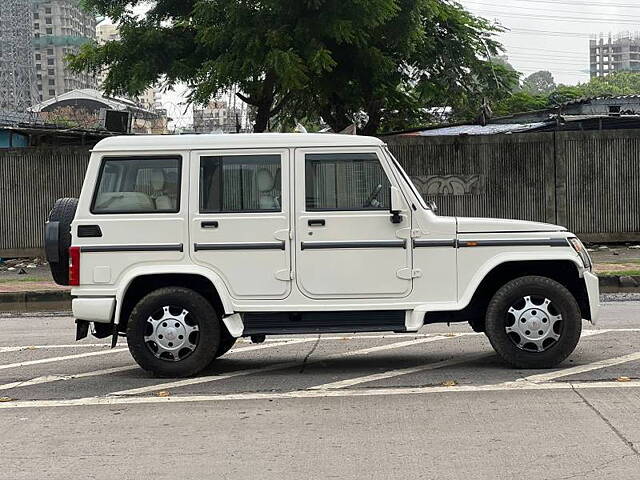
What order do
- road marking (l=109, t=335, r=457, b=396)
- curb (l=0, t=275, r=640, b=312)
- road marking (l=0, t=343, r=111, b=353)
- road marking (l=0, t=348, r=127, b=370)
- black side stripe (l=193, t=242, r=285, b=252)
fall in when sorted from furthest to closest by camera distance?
curb (l=0, t=275, r=640, b=312) → road marking (l=0, t=343, r=111, b=353) → road marking (l=0, t=348, r=127, b=370) → black side stripe (l=193, t=242, r=285, b=252) → road marking (l=109, t=335, r=457, b=396)

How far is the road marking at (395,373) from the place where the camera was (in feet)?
27.0

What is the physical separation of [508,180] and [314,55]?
4727mm

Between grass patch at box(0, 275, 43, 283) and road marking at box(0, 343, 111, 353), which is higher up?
grass patch at box(0, 275, 43, 283)

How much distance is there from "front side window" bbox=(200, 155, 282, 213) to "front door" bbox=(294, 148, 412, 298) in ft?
0.77

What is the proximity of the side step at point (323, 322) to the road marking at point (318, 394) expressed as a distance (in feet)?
2.06

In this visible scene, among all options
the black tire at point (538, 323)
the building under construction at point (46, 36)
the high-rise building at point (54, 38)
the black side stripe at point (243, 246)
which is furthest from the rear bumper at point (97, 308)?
the high-rise building at point (54, 38)

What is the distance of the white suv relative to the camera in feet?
27.4

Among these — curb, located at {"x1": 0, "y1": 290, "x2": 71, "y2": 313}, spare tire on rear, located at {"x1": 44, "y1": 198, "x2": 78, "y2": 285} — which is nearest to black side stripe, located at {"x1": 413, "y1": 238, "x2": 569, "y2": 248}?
spare tire on rear, located at {"x1": 44, "y1": 198, "x2": 78, "y2": 285}

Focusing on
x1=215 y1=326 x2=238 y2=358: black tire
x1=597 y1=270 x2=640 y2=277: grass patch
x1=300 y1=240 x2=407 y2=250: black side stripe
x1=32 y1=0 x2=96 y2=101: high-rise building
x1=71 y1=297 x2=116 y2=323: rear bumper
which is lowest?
x1=215 y1=326 x2=238 y2=358: black tire

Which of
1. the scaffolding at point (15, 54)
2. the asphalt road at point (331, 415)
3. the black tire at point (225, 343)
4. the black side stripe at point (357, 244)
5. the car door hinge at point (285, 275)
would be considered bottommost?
the asphalt road at point (331, 415)

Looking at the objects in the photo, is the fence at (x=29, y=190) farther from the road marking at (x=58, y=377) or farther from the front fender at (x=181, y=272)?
the front fender at (x=181, y=272)

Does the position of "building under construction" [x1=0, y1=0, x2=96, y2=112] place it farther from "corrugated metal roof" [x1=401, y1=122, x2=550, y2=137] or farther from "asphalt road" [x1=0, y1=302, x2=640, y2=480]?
"asphalt road" [x1=0, y1=302, x2=640, y2=480]

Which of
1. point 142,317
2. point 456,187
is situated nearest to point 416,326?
point 142,317

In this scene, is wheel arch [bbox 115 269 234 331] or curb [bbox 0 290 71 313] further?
curb [bbox 0 290 71 313]
